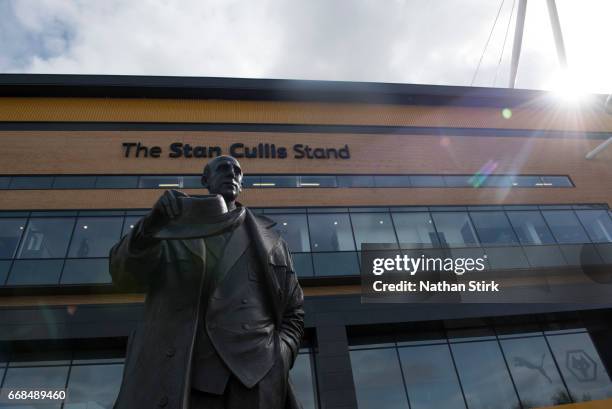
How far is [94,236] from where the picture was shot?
14406mm

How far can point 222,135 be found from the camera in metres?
19.0

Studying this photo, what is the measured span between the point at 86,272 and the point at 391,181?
13612 millimetres

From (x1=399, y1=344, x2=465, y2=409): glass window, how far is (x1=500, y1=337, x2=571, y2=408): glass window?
7.92ft

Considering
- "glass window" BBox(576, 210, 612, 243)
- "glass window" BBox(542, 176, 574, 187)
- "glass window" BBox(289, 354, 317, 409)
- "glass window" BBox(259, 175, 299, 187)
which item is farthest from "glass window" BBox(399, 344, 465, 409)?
"glass window" BBox(542, 176, 574, 187)

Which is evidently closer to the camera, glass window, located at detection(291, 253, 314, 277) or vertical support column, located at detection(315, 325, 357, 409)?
vertical support column, located at detection(315, 325, 357, 409)

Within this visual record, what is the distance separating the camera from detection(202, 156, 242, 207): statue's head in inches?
108

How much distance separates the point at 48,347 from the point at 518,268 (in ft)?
58.4

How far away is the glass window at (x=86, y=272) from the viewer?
13.1 metres

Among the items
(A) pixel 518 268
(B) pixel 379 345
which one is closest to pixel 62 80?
(B) pixel 379 345

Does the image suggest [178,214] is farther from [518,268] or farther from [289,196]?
[518,268]

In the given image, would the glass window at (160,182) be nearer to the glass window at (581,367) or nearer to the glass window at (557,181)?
the glass window at (581,367)

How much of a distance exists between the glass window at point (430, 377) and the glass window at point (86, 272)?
11201 mm

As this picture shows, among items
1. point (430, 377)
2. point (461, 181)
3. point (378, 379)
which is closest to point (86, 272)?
point (378, 379)

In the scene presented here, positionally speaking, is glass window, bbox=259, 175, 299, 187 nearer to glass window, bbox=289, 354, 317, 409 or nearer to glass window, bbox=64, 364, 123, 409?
glass window, bbox=289, 354, 317, 409
